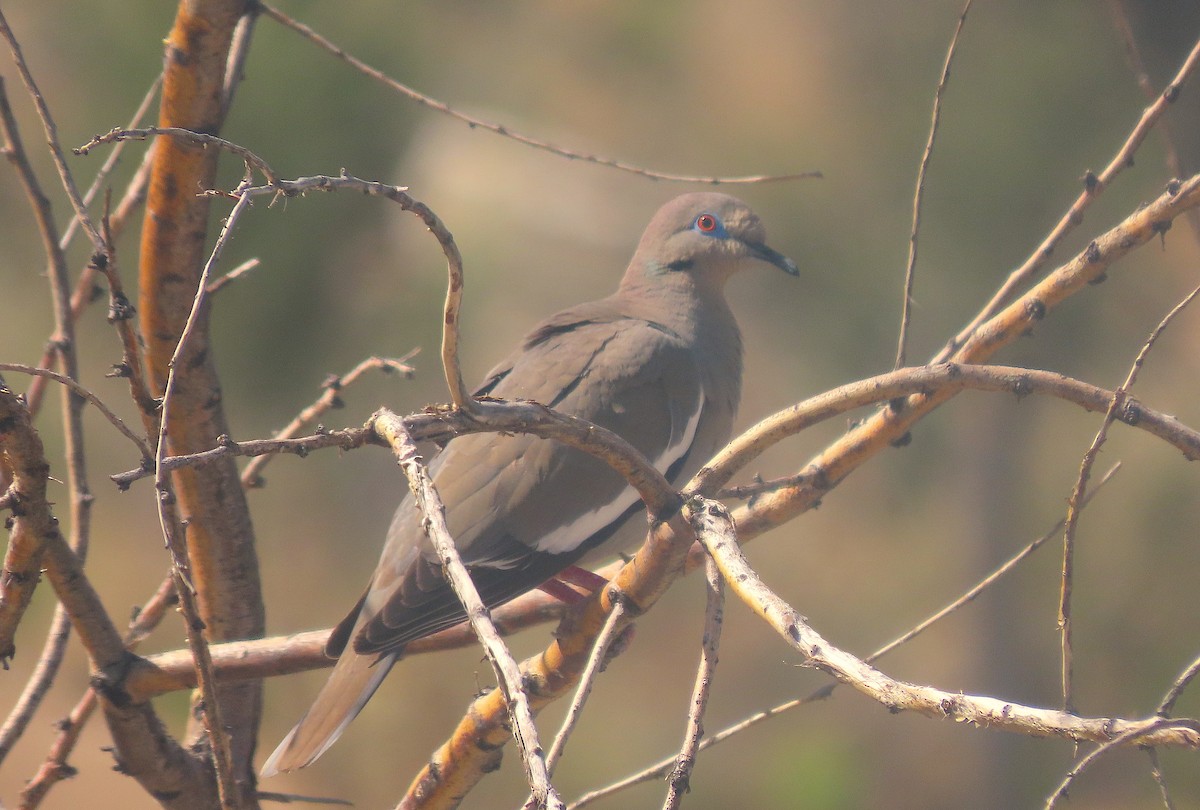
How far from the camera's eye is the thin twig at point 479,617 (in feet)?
2.38

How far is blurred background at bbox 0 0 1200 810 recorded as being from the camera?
4.41 meters

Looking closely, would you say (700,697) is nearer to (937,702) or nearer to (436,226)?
(937,702)

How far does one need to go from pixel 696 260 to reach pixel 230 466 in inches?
54.2

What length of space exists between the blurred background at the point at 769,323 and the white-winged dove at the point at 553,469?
1.94m

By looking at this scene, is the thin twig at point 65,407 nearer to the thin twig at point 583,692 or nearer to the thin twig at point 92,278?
the thin twig at point 92,278

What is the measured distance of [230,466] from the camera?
151 cm

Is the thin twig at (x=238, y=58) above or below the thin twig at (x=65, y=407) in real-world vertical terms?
above

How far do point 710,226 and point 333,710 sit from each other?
1381mm

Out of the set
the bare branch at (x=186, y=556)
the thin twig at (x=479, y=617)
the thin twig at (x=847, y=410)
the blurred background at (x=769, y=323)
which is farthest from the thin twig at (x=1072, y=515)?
the blurred background at (x=769, y=323)

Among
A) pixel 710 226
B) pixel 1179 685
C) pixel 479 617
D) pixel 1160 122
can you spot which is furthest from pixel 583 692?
pixel 710 226

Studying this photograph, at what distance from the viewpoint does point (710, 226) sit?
265cm

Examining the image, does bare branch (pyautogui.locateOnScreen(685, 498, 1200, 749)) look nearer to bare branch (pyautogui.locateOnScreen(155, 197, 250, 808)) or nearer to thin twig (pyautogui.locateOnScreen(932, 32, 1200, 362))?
bare branch (pyautogui.locateOnScreen(155, 197, 250, 808))

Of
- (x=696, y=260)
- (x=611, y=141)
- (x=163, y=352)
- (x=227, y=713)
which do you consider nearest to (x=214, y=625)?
(x=227, y=713)

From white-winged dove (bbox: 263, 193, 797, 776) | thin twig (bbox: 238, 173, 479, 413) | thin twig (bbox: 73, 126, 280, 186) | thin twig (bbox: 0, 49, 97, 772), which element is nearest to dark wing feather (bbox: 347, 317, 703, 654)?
white-winged dove (bbox: 263, 193, 797, 776)
